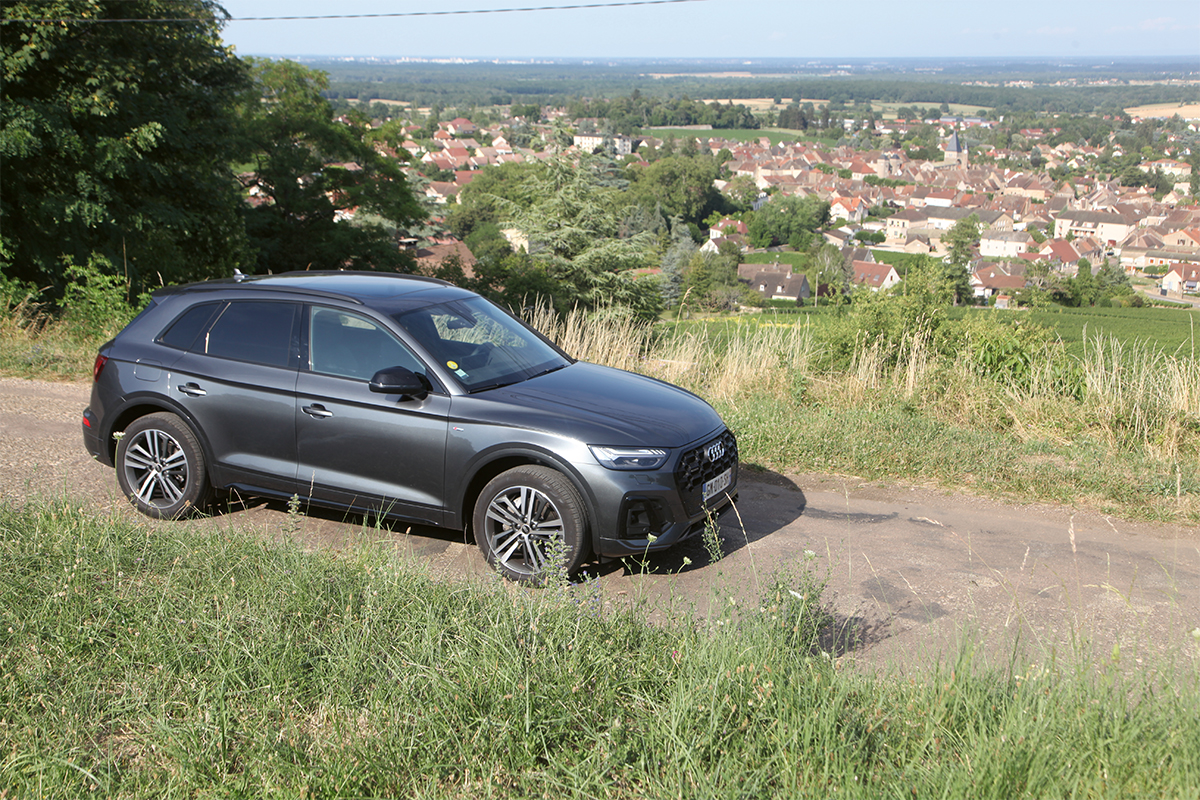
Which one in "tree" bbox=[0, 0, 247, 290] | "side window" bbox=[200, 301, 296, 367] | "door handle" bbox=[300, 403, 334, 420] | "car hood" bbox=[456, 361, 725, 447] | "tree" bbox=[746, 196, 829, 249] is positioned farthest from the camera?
"tree" bbox=[746, 196, 829, 249]

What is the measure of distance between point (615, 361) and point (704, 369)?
1043mm

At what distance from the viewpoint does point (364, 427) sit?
5.40 m

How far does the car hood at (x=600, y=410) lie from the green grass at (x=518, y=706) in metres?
1.20

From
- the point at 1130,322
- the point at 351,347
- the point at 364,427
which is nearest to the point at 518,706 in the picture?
the point at 364,427

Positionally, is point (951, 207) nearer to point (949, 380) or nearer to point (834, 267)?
point (834, 267)

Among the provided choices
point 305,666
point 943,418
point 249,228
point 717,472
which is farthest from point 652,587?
point 249,228

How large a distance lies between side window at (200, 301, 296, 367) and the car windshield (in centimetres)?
78

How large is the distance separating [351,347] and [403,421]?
0.66m

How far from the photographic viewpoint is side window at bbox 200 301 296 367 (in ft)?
18.9

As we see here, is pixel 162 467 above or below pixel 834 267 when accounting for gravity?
above

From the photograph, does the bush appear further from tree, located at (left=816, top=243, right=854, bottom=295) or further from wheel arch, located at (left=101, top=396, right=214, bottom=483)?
tree, located at (left=816, top=243, right=854, bottom=295)

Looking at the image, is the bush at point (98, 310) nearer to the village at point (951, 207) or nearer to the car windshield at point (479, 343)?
the car windshield at point (479, 343)

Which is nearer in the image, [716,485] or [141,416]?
[716,485]

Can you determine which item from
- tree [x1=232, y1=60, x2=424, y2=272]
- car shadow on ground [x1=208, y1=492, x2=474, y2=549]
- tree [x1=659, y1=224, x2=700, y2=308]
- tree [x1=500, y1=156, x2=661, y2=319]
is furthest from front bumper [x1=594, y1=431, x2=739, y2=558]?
tree [x1=232, y1=60, x2=424, y2=272]
